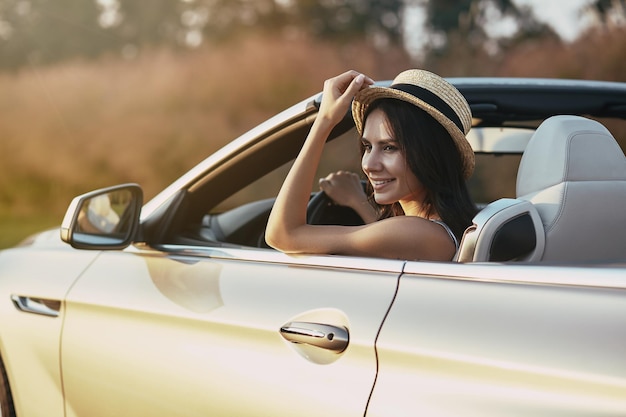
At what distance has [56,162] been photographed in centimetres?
1647

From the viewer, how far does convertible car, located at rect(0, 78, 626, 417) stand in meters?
1.79

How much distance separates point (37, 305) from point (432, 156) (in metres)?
1.42

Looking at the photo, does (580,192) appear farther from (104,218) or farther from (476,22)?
(476,22)

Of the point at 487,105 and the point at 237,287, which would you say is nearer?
the point at 237,287

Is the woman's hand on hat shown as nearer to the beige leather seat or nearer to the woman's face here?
the woman's face

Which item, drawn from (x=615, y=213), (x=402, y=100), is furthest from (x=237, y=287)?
(x=615, y=213)

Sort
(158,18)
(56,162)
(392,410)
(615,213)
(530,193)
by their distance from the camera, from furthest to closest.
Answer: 1. (158,18)
2. (56,162)
3. (530,193)
4. (615,213)
5. (392,410)

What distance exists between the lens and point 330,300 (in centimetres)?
223

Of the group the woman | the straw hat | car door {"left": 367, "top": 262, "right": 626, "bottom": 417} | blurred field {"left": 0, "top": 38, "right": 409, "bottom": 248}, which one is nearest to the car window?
the woman

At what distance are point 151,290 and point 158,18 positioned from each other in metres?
17.4

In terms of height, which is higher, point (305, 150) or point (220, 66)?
point (220, 66)

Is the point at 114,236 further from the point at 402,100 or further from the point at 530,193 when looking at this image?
the point at 530,193

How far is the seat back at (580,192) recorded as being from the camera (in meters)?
2.25

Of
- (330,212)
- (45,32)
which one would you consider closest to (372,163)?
(330,212)
